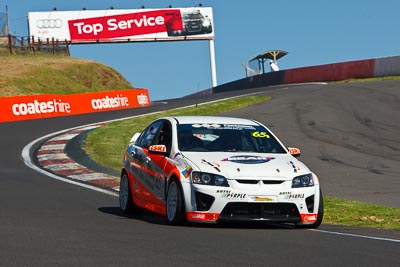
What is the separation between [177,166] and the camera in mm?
10719

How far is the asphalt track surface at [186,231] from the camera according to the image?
778 centimetres

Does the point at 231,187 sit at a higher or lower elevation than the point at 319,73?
higher

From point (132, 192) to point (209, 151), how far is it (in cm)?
148

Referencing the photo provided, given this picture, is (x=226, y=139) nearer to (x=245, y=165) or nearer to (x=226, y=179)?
(x=245, y=165)

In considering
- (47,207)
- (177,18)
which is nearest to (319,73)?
(177,18)

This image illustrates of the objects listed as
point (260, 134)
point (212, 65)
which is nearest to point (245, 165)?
point (260, 134)

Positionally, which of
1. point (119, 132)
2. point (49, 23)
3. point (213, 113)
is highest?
point (119, 132)

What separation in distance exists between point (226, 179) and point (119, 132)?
18.2 m

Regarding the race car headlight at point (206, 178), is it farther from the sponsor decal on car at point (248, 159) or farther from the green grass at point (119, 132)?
the green grass at point (119, 132)

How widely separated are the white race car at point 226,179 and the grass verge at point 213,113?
1.28 metres

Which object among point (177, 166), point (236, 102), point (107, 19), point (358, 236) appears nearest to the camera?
point (358, 236)

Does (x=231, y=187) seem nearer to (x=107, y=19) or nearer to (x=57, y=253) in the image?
(x=57, y=253)

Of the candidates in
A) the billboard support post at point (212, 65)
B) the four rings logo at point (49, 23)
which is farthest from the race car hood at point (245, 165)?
the billboard support post at point (212, 65)

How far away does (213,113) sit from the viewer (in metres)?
34.7
